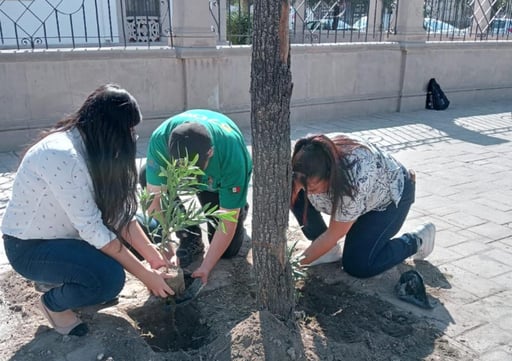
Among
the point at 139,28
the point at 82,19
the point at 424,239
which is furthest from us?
the point at 139,28

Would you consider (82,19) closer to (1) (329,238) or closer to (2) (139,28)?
(2) (139,28)

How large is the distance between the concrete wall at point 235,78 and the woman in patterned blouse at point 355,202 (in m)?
3.97

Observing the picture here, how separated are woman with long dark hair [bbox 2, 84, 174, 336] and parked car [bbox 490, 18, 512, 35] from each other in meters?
10.5

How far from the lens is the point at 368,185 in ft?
9.58

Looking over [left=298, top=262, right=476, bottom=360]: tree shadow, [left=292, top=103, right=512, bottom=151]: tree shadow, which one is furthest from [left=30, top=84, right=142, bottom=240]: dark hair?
[left=292, top=103, right=512, bottom=151]: tree shadow

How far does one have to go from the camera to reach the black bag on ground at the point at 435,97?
30.5 feet

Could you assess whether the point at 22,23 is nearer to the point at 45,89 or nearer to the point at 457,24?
the point at 45,89

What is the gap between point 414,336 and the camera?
2.61 meters

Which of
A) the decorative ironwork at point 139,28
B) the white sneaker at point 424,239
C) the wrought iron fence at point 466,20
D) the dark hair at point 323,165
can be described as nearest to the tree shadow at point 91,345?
the dark hair at point 323,165

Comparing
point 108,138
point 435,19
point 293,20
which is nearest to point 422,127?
point 293,20

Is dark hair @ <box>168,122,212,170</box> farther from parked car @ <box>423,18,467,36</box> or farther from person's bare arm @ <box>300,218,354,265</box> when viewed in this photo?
parked car @ <box>423,18,467,36</box>

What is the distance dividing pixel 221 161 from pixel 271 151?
79cm

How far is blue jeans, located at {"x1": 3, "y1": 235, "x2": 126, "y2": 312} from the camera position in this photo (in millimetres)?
2381

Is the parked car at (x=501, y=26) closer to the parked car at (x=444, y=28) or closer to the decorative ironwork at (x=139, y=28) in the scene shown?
the parked car at (x=444, y=28)
